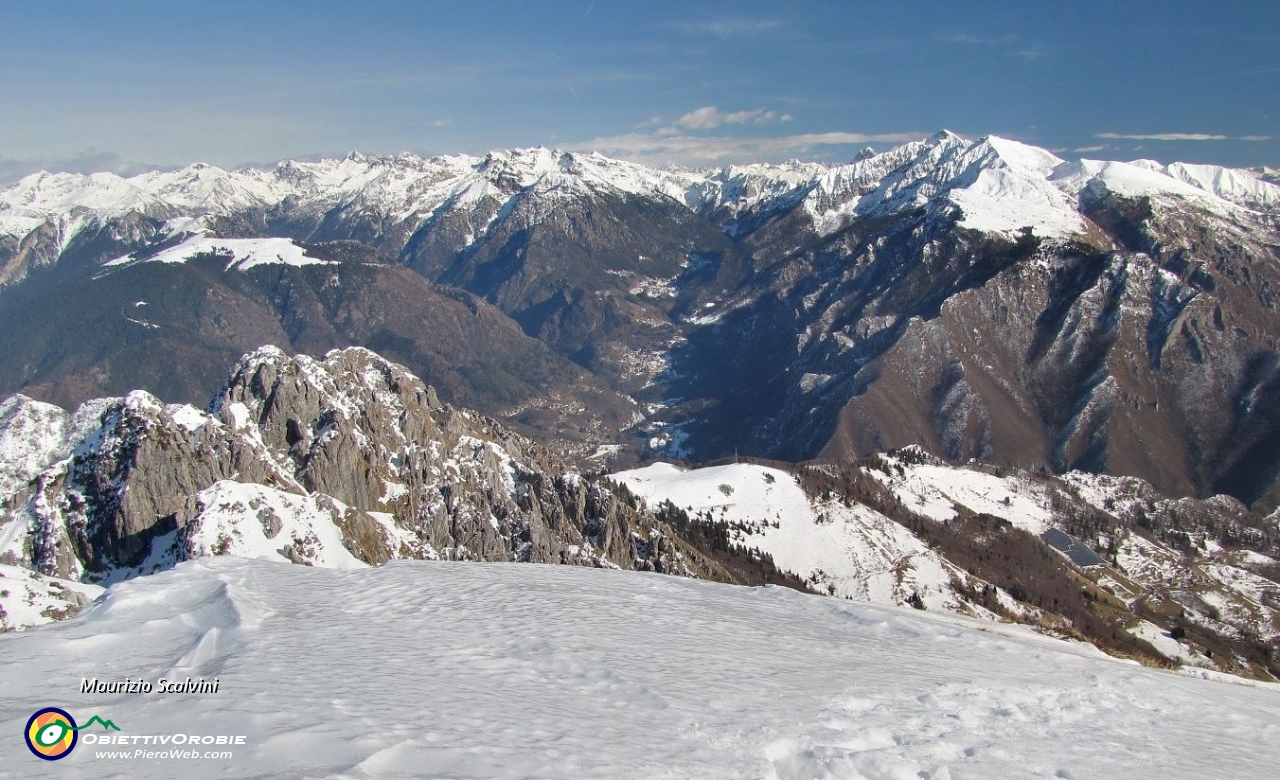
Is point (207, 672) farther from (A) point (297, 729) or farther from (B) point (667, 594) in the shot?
(B) point (667, 594)

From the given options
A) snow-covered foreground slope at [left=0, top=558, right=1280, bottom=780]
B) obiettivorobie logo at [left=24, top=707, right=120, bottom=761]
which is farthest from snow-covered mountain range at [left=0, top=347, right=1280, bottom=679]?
obiettivorobie logo at [left=24, top=707, right=120, bottom=761]

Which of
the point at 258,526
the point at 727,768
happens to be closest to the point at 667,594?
the point at 727,768

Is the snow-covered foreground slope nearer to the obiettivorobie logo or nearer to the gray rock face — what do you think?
the obiettivorobie logo

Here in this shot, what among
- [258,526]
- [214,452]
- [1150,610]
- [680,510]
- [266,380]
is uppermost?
[266,380]

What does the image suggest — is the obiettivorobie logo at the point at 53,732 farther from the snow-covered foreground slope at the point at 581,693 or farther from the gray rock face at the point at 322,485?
the gray rock face at the point at 322,485

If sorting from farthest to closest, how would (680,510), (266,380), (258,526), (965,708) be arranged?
1. (680,510)
2. (266,380)
3. (258,526)
4. (965,708)

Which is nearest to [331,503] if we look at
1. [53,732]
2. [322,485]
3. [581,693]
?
[322,485]
